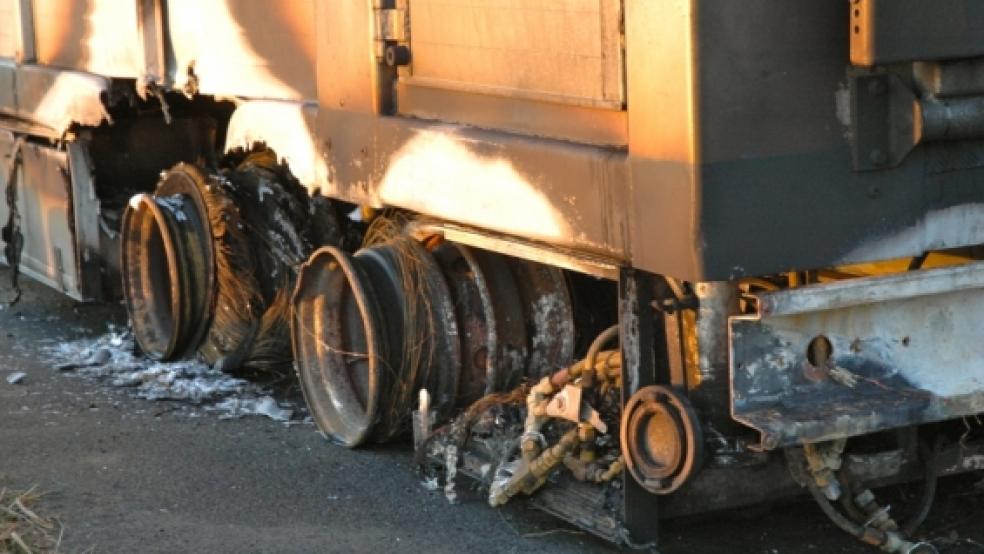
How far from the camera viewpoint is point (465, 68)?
5.44 metres

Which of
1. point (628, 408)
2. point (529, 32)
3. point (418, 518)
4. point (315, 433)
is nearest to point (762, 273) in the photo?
point (628, 408)

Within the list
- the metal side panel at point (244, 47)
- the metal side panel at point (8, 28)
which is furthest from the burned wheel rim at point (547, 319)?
the metal side panel at point (8, 28)

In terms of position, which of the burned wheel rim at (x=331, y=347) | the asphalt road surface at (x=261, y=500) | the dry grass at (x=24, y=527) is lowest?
the asphalt road surface at (x=261, y=500)

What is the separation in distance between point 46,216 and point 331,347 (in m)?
2.92

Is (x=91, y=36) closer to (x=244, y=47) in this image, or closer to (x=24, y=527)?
(x=244, y=47)

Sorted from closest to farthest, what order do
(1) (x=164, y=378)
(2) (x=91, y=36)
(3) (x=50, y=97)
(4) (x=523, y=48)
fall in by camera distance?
(4) (x=523, y=48), (1) (x=164, y=378), (2) (x=91, y=36), (3) (x=50, y=97)

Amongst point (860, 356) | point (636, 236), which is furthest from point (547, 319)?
point (860, 356)

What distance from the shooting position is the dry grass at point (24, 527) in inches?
201

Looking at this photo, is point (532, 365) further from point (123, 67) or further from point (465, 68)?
point (123, 67)

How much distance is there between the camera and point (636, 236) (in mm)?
4590

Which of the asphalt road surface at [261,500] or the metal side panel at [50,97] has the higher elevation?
the metal side panel at [50,97]

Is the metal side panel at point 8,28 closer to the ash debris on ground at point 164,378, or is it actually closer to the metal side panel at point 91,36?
the metal side panel at point 91,36

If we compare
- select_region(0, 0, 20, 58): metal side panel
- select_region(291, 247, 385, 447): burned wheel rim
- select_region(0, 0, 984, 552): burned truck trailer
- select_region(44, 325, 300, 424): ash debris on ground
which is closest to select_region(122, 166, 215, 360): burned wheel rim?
select_region(44, 325, 300, 424): ash debris on ground

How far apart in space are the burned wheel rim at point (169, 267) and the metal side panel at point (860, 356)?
3518 millimetres
